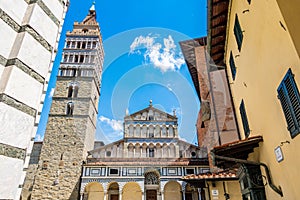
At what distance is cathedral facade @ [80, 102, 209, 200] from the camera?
67.4ft

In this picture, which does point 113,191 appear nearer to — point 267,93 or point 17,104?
point 267,93

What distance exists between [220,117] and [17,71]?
8.64m

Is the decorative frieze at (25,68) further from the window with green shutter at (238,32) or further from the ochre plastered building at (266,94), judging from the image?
the window with green shutter at (238,32)

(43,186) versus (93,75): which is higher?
(93,75)

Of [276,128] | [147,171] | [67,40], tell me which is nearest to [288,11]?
[276,128]

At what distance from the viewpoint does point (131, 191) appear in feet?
69.8

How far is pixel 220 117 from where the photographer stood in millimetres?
9484

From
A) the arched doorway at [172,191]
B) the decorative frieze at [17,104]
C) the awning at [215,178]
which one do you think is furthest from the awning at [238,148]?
the arched doorway at [172,191]

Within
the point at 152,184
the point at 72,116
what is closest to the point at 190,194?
the point at 152,184

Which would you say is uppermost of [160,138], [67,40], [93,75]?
[67,40]

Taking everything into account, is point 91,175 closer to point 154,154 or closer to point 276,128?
point 154,154

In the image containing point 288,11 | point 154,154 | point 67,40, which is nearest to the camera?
point 288,11

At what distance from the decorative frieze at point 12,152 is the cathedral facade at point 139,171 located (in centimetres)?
1883

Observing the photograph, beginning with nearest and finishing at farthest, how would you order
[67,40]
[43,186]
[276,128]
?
[276,128] < [43,186] < [67,40]
